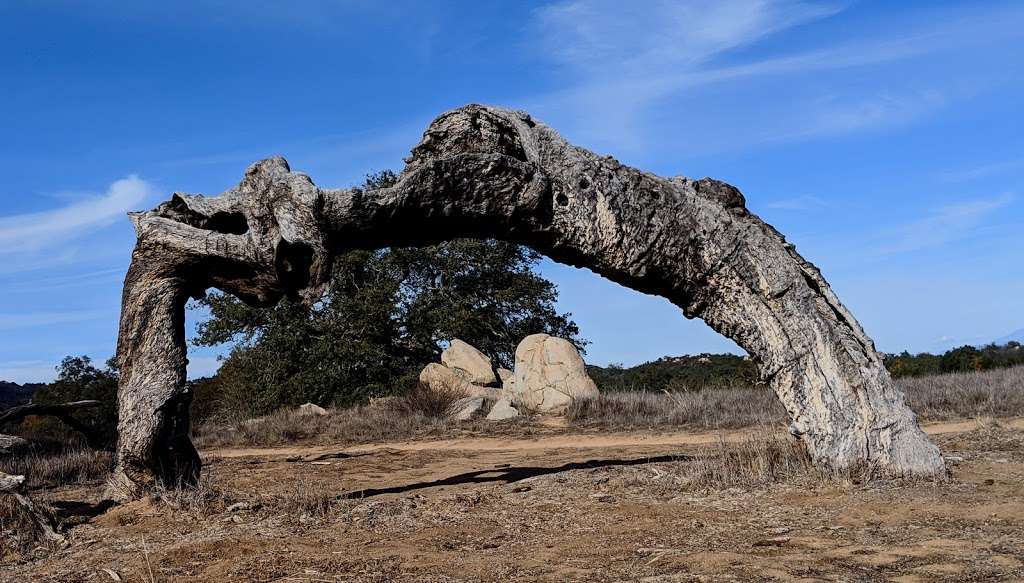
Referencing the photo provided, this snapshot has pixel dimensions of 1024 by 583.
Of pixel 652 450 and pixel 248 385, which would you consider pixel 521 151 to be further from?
pixel 248 385

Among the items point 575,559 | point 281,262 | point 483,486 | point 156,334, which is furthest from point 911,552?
point 156,334

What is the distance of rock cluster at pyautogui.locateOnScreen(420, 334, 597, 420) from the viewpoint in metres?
17.6

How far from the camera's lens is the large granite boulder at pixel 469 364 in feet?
67.9

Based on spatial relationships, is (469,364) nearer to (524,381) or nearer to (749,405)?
(524,381)

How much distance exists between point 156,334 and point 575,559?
469cm

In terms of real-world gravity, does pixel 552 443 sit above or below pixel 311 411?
below

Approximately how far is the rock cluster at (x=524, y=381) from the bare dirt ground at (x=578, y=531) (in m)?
8.47

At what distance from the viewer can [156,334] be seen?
25.0 feet

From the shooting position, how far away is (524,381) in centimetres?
1847

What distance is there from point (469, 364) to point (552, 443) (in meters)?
7.58

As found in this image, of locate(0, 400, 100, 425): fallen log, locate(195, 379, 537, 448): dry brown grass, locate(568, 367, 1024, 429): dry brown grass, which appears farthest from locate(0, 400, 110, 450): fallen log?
locate(568, 367, 1024, 429): dry brown grass

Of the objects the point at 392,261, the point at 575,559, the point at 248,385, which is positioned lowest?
the point at 575,559

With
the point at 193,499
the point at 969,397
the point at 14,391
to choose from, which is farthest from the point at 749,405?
the point at 14,391

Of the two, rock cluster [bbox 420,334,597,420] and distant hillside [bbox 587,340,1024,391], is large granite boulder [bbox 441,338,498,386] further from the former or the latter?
distant hillside [bbox 587,340,1024,391]
